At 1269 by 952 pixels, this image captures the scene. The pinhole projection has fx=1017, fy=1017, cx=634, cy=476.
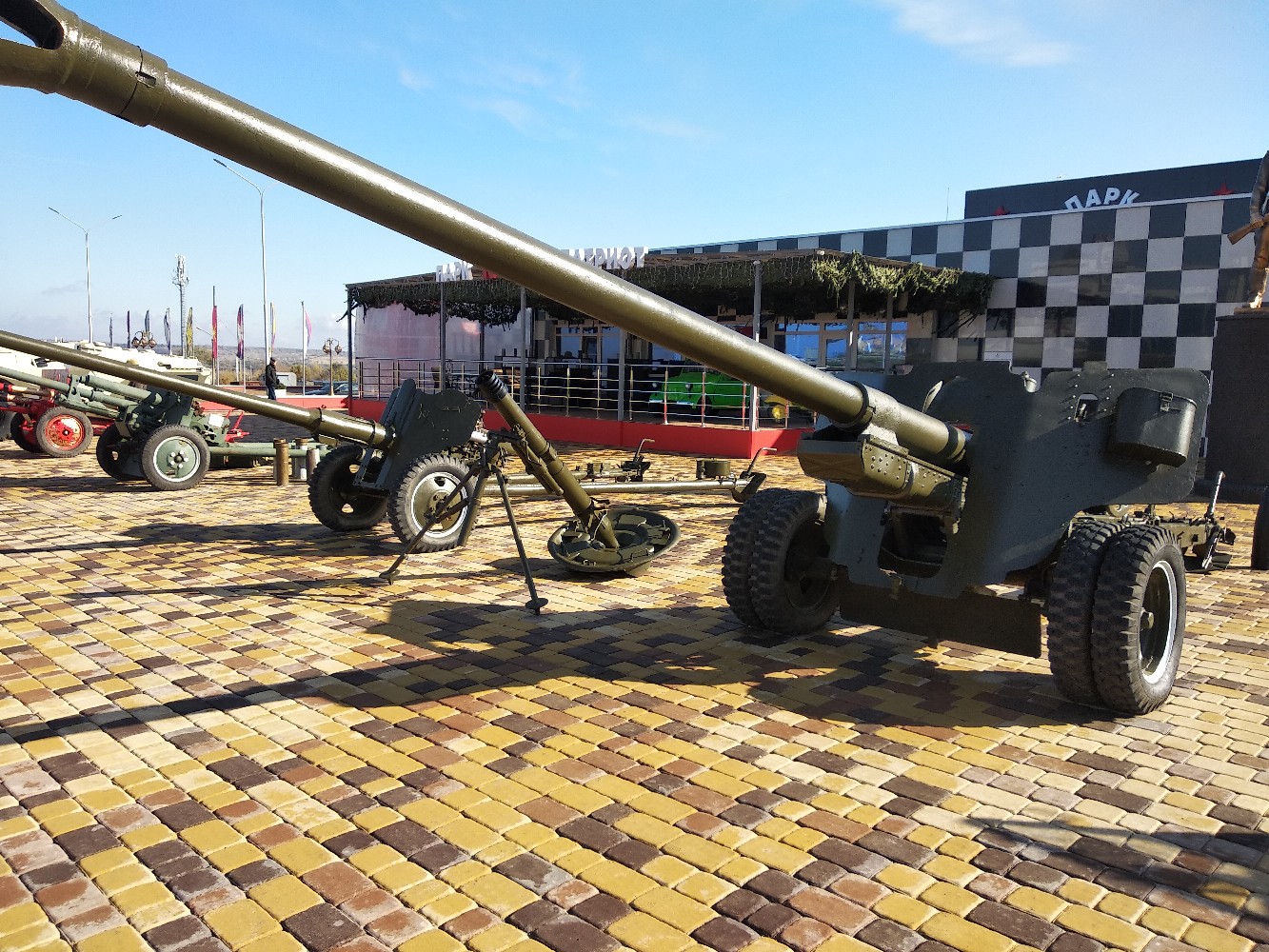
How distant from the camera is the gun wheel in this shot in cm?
1413

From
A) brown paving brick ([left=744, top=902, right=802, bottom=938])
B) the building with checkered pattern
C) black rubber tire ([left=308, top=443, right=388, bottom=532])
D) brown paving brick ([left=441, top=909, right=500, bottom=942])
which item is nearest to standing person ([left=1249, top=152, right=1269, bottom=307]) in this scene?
the building with checkered pattern

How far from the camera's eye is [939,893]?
9.36 feet

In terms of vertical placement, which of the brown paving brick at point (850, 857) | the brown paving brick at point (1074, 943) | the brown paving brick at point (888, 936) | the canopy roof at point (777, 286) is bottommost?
the brown paving brick at point (888, 936)

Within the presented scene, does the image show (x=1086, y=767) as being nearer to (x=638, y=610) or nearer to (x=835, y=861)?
(x=835, y=861)

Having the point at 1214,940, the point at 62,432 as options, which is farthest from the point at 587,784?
the point at 62,432

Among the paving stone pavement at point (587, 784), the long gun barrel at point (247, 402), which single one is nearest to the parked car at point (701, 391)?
the long gun barrel at point (247, 402)

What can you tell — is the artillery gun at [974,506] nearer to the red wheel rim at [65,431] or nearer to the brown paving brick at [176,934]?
the brown paving brick at [176,934]

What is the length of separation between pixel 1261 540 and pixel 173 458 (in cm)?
1025

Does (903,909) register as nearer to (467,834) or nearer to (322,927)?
(467,834)

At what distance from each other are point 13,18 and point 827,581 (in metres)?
4.49

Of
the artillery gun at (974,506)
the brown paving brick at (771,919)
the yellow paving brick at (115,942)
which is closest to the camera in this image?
the yellow paving brick at (115,942)

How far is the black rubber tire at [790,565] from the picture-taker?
16.9ft

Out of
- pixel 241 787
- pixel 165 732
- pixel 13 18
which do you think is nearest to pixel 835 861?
pixel 241 787

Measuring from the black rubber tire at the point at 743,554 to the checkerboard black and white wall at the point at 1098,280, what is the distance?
1257 cm
